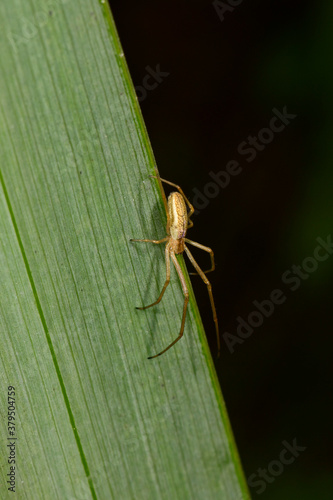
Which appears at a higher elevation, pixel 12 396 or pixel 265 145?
pixel 265 145

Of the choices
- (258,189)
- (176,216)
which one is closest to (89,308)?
(176,216)

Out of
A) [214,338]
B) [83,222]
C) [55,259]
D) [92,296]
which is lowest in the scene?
[214,338]

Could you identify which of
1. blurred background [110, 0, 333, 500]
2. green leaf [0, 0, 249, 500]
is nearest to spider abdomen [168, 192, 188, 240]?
green leaf [0, 0, 249, 500]

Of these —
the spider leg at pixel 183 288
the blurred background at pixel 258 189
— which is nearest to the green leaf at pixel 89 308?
the spider leg at pixel 183 288

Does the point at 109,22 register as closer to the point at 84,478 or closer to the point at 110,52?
the point at 110,52

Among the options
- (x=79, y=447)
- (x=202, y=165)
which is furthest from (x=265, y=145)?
(x=79, y=447)
